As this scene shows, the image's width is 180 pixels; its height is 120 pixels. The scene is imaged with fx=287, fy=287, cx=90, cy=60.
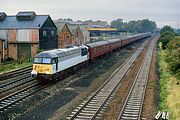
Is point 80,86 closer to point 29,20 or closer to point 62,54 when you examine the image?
point 62,54

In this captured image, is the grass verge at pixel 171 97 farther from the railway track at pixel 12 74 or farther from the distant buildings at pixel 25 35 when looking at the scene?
the distant buildings at pixel 25 35

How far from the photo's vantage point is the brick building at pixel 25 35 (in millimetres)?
46103

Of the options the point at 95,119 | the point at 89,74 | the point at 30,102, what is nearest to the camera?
the point at 95,119

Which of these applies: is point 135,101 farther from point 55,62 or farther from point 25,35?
point 25,35

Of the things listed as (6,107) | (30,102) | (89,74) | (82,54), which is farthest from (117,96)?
(82,54)

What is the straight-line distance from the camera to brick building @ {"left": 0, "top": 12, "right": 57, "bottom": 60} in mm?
46103

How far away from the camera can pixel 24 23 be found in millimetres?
47844

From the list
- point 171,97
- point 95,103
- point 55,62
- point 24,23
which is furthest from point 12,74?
point 24,23

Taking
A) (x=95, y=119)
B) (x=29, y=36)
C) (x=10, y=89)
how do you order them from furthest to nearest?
(x=29, y=36) < (x=10, y=89) < (x=95, y=119)

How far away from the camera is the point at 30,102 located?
19.5 meters

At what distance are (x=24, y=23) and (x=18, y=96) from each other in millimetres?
28864

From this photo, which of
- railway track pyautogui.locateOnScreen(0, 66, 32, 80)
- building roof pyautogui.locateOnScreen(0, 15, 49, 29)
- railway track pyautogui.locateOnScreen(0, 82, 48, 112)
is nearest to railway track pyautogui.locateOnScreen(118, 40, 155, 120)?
railway track pyautogui.locateOnScreen(0, 82, 48, 112)

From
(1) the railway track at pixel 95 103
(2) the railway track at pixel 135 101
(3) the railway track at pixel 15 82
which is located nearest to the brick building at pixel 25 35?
(3) the railway track at pixel 15 82

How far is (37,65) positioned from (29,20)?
25034mm
